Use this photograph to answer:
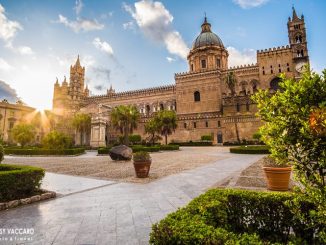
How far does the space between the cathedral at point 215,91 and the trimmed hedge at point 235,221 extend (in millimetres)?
35759

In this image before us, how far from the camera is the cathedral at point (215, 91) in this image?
4020cm

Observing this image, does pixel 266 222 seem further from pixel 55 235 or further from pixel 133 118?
pixel 133 118

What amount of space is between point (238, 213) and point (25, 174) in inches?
232

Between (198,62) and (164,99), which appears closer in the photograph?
(198,62)

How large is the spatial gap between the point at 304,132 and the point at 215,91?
44597 millimetres

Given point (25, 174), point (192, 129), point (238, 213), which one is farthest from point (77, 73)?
point (238, 213)

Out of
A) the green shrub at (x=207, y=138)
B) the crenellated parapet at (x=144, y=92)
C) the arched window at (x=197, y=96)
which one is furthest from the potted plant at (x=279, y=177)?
the crenellated parapet at (x=144, y=92)

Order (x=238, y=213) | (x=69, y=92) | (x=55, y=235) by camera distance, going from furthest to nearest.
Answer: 1. (x=69, y=92)
2. (x=55, y=235)
3. (x=238, y=213)

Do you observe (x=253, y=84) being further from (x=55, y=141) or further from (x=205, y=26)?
(x=55, y=141)

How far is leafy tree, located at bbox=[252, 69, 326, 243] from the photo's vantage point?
230cm

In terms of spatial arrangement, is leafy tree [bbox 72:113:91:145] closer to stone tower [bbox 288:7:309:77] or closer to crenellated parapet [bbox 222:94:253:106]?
crenellated parapet [bbox 222:94:253:106]

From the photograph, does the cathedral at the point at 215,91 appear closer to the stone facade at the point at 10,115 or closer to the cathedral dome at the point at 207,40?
the cathedral dome at the point at 207,40

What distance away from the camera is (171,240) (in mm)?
2100

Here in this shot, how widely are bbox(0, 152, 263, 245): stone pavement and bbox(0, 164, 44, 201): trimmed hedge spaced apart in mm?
738
